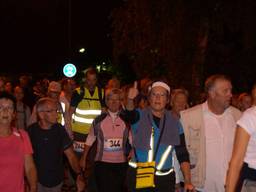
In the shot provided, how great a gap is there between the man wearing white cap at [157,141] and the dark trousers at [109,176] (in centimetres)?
188

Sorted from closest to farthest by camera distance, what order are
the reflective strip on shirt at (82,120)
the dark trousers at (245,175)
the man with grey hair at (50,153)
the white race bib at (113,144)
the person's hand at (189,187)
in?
the dark trousers at (245,175)
the person's hand at (189,187)
the man with grey hair at (50,153)
the white race bib at (113,144)
the reflective strip on shirt at (82,120)

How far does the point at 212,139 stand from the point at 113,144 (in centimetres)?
234

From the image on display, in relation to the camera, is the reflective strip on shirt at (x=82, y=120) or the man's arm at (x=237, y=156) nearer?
the man's arm at (x=237, y=156)

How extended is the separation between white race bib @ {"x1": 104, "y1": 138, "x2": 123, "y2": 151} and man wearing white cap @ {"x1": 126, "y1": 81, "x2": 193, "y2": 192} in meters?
1.98

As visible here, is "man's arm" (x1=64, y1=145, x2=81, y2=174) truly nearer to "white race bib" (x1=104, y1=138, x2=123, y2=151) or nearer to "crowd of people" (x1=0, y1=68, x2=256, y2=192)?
"crowd of people" (x1=0, y1=68, x2=256, y2=192)

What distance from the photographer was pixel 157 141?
690cm

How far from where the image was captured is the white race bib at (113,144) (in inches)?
352

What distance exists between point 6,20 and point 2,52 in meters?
3.25

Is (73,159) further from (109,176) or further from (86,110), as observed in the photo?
(86,110)

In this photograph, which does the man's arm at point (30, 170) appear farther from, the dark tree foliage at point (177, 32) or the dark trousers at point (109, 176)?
the dark tree foliage at point (177, 32)

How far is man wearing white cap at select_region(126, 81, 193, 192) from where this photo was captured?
6887 mm

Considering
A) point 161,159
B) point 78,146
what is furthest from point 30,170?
point 78,146

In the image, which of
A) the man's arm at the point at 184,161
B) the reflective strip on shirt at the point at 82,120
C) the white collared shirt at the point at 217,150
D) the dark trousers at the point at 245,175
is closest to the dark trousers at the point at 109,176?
the man's arm at the point at 184,161

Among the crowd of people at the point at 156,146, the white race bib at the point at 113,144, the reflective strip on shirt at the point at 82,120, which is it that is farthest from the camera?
the reflective strip on shirt at the point at 82,120
